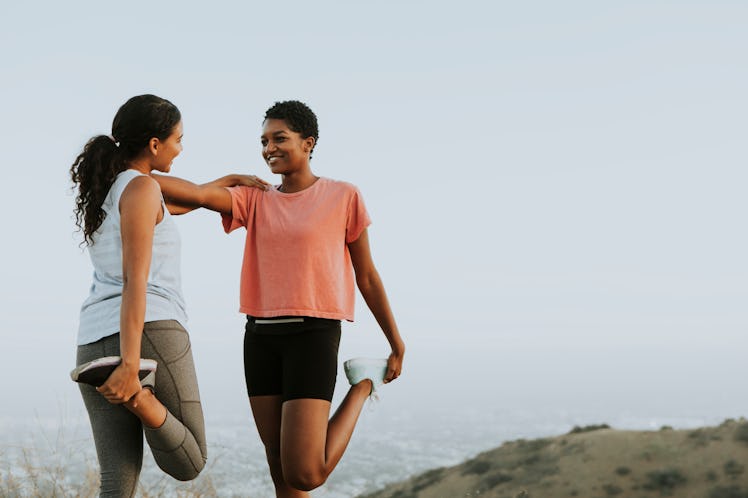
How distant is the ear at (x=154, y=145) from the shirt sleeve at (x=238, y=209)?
3.02 feet

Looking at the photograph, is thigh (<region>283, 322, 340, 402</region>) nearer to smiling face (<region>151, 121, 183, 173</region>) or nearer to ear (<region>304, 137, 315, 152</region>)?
ear (<region>304, 137, 315, 152</region>)

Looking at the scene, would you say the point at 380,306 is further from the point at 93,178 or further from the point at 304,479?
the point at 93,178

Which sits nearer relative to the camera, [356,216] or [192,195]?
[192,195]

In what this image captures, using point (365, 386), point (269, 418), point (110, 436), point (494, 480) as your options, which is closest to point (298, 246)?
point (269, 418)

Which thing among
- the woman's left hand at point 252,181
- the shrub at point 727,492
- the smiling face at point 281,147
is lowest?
the shrub at point 727,492

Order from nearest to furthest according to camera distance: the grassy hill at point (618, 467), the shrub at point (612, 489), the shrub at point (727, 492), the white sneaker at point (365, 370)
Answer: the white sneaker at point (365, 370)
the shrub at point (727, 492)
the grassy hill at point (618, 467)
the shrub at point (612, 489)

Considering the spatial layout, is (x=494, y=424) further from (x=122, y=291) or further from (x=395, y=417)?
(x=122, y=291)

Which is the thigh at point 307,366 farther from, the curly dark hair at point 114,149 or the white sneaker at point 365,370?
the curly dark hair at point 114,149

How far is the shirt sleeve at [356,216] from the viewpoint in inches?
176

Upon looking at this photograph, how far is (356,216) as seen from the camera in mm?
4477

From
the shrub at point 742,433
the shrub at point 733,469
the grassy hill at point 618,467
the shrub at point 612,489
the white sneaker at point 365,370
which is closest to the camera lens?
the white sneaker at point 365,370

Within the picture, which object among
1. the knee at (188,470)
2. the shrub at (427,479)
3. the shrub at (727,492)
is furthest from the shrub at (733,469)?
the knee at (188,470)

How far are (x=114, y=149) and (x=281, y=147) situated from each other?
3.81ft

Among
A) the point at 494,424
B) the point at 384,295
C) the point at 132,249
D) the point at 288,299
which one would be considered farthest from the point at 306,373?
the point at 494,424
